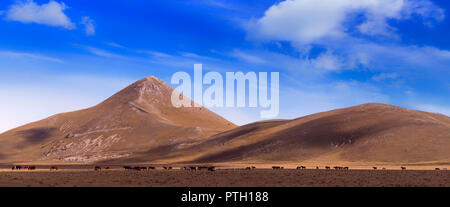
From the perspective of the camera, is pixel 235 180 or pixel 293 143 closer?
pixel 235 180

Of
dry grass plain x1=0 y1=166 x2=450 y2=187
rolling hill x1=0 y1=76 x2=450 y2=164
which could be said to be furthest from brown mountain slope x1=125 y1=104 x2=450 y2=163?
dry grass plain x1=0 y1=166 x2=450 y2=187

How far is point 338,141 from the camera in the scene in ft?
387

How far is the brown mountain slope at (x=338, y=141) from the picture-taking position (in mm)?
102750

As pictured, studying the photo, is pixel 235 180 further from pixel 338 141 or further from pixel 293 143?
pixel 293 143

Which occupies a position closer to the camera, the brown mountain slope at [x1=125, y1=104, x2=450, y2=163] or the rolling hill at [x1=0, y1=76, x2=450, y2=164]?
the brown mountain slope at [x1=125, y1=104, x2=450, y2=163]

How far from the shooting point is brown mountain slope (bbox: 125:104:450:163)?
10275 centimetres

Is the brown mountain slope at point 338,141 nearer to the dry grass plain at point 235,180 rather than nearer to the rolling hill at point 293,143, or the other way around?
the rolling hill at point 293,143

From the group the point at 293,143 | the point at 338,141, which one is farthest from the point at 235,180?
the point at 293,143

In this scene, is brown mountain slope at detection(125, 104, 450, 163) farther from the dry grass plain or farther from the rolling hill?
the dry grass plain

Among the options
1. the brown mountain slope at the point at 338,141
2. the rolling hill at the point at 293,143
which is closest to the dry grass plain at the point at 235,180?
the rolling hill at the point at 293,143

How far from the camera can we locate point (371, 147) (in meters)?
108
